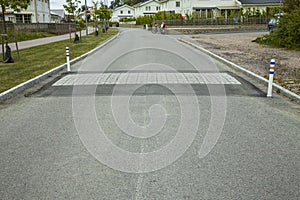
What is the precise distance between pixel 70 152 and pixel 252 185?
2.67 meters

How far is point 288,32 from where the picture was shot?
20484mm

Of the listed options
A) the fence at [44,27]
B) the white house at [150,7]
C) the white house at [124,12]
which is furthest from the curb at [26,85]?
the white house at [124,12]

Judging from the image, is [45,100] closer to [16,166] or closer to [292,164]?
[16,166]

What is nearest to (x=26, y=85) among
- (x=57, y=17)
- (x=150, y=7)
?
(x=57, y=17)

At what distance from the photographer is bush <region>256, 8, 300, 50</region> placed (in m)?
19.9

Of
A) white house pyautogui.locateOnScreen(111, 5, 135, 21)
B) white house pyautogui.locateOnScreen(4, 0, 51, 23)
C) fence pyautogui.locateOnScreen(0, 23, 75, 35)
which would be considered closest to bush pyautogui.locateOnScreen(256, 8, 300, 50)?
fence pyautogui.locateOnScreen(0, 23, 75, 35)

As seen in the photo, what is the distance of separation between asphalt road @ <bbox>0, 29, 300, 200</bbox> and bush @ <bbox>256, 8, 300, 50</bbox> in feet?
41.3

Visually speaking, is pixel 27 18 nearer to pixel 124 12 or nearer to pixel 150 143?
pixel 150 143

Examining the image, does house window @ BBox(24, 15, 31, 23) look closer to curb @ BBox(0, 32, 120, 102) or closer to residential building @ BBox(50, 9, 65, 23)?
residential building @ BBox(50, 9, 65, 23)

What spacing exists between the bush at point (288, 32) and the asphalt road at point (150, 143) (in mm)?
12586

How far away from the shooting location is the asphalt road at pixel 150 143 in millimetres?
3906

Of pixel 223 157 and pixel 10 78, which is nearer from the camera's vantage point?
pixel 223 157

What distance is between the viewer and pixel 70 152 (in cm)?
496

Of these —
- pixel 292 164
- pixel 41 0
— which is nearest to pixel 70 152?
pixel 292 164
